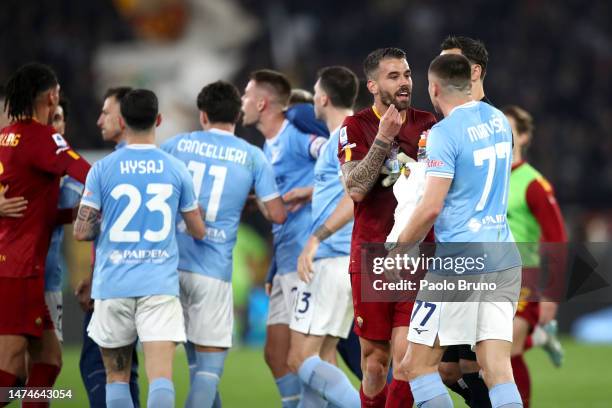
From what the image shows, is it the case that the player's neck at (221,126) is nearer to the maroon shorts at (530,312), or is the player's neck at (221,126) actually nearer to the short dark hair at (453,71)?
the short dark hair at (453,71)

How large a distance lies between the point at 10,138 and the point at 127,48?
1828 centimetres

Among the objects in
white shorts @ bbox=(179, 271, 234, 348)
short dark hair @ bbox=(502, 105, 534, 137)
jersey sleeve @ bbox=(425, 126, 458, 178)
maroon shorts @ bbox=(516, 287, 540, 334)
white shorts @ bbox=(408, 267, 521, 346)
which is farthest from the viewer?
short dark hair @ bbox=(502, 105, 534, 137)

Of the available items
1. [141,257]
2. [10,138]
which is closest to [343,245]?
[141,257]

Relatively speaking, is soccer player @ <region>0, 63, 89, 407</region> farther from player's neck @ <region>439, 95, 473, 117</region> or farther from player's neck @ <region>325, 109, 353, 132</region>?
player's neck @ <region>439, 95, 473, 117</region>

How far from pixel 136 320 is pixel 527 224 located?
3.97 m

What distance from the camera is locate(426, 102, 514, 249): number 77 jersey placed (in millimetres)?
6469

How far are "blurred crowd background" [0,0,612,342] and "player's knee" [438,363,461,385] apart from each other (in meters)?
15.4

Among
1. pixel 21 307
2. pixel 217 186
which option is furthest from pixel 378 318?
pixel 21 307

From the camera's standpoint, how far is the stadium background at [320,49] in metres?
22.9

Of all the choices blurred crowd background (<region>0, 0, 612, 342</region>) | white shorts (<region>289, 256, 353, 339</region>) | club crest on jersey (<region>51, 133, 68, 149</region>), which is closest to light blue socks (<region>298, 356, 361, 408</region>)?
white shorts (<region>289, 256, 353, 339</region>)

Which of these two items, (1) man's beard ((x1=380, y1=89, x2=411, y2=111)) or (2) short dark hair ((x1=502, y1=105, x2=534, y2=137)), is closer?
(1) man's beard ((x1=380, y1=89, x2=411, y2=111))

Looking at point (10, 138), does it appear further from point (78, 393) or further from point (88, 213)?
point (78, 393)

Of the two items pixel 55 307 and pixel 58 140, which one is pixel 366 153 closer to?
pixel 58 140

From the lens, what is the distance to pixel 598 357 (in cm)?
1592
